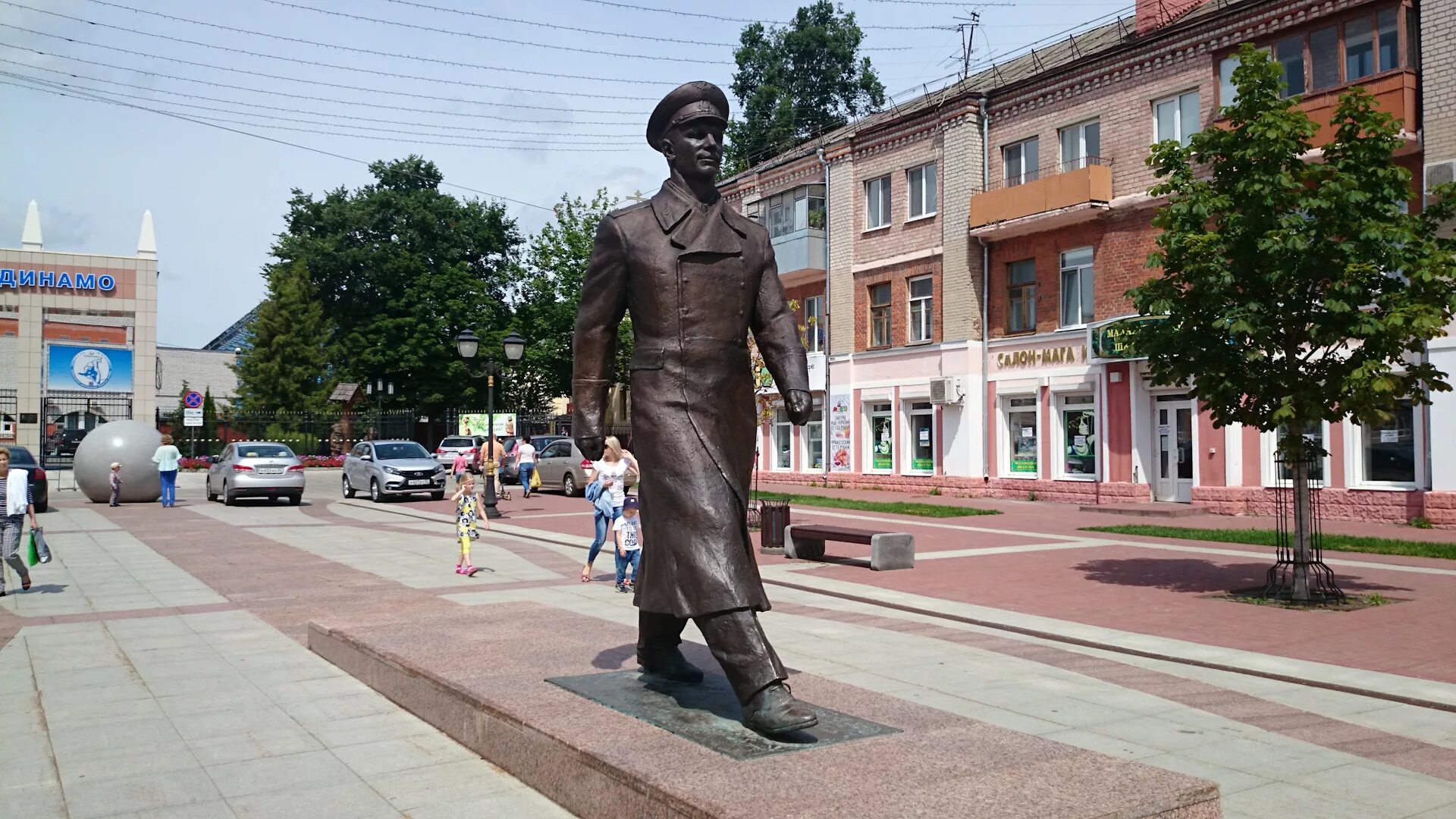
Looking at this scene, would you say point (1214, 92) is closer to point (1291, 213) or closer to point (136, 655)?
point (1291, 213)

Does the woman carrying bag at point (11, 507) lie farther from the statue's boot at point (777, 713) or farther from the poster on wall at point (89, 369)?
the poster on wall at point (89, 369)

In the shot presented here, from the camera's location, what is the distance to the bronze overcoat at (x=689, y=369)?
4.81 meters

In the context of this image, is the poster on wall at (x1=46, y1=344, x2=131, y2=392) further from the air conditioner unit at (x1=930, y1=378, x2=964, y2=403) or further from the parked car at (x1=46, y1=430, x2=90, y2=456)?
the air conditioner unit at (x1=930, y1=378, x2=964, y2=403)

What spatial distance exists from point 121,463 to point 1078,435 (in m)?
23.0

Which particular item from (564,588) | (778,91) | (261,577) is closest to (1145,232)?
(564,588)

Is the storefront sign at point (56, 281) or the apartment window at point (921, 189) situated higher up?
the apartment window at point (921, 189)

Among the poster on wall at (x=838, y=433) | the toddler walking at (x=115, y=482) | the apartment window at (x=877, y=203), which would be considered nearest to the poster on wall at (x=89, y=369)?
the toddler walking at (x=115, y=482)

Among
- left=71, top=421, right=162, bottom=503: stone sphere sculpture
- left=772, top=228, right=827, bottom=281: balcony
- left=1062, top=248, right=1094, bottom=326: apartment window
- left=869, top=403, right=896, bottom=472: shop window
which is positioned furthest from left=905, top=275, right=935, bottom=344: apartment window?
left=71, top=421, right=162, bottom=503: stone sphere sculpture

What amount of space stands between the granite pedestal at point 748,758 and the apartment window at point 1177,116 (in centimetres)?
2085

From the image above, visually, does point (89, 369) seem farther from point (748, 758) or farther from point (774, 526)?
point (748, 758)

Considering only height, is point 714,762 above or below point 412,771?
above

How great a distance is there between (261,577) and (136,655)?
474 cm

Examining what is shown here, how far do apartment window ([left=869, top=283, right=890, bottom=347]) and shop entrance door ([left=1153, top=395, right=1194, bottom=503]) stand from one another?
29.9 ft

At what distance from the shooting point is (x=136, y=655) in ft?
27.6
